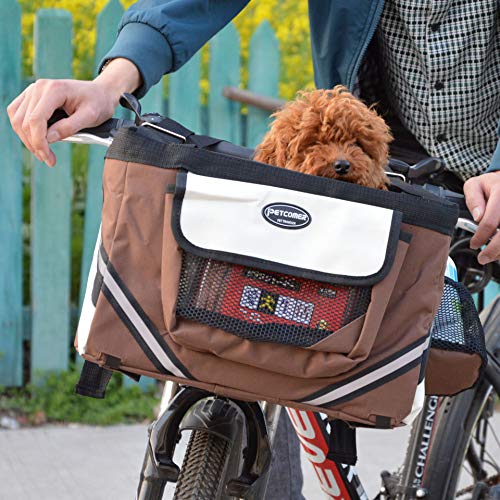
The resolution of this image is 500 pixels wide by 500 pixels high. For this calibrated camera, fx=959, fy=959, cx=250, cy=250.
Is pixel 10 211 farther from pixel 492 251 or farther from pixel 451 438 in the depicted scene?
pixel 492 251

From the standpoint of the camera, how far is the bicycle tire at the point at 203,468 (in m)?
1.79

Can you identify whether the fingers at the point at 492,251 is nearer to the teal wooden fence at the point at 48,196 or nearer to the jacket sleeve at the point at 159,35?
the jacket sleeve at the point at 159,35

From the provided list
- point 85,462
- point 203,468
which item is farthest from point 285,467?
point 85,462

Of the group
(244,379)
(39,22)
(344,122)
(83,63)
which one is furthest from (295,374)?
(83,63)

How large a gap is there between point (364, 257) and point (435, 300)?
14cm

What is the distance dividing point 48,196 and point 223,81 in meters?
1.06

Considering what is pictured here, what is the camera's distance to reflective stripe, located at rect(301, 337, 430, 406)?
152 centimetres

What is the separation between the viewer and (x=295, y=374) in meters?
1.51

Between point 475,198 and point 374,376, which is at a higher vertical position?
point 475,198

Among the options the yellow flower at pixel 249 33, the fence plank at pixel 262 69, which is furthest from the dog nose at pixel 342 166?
the yellow flower at pixel 249 33

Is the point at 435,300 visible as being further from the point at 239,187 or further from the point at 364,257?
the point at 239,187

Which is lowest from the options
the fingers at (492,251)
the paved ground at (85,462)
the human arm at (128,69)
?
the paved ground at (85,462)

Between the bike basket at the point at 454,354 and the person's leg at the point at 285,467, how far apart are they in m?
0.86

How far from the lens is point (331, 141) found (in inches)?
69.9
